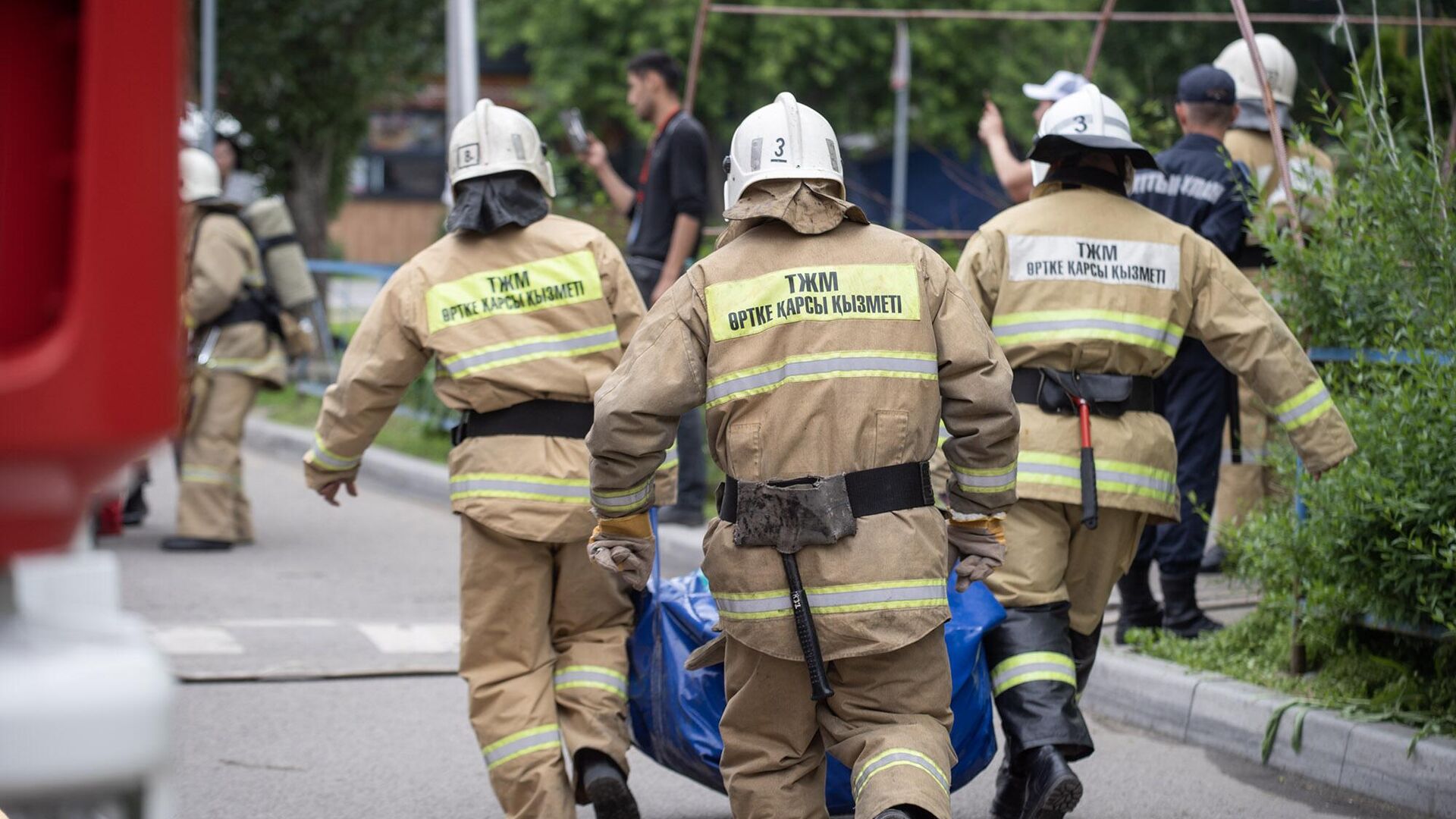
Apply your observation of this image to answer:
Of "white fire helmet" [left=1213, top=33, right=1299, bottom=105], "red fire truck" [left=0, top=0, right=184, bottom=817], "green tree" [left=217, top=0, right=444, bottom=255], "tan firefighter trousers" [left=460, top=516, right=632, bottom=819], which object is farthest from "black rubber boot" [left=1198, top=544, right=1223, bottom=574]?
"green tree" [left=217, top=0, right=444, bottom=255]

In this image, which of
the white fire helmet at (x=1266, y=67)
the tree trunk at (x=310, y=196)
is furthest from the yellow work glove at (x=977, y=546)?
the tree trunk at (x=310, y=196)

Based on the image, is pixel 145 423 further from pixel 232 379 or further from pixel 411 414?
pixel 411 414

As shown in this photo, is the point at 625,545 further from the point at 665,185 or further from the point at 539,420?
the point at 665,185

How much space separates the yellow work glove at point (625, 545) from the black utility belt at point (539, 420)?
627 millimetres

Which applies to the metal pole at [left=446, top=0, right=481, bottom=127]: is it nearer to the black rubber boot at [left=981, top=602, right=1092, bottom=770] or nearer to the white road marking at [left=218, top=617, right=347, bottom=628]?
the white road marking at [left=218, top=617, right=347, bottom=628]

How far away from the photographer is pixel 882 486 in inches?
143

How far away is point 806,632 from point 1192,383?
11.3 ft

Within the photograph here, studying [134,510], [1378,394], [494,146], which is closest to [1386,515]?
[1378,394]

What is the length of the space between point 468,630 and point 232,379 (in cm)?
483

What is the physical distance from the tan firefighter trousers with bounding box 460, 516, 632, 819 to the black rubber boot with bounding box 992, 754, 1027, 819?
3.21 ft

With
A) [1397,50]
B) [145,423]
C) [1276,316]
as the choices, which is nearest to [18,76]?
[145,423]

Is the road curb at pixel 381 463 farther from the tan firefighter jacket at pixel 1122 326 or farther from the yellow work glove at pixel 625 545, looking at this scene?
the yellow work glove at pixel 625 545

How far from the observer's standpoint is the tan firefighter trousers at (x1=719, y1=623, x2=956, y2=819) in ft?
11.7

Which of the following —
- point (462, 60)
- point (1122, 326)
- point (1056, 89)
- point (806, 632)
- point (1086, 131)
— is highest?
point (462, 60)
